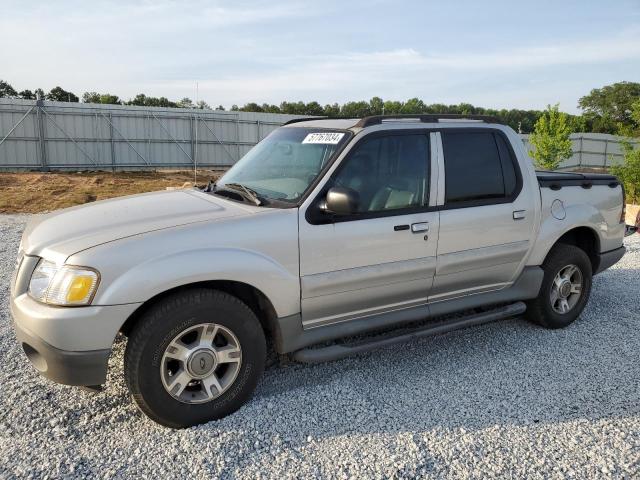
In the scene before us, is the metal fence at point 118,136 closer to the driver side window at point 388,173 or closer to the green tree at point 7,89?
the driver side window at point 388,173

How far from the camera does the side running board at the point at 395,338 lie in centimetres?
369

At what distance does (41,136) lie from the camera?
2341 cm

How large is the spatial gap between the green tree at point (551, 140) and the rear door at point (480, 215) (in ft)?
53.6

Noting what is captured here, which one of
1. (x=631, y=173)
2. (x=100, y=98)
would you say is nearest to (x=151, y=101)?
(x=100, y=98)

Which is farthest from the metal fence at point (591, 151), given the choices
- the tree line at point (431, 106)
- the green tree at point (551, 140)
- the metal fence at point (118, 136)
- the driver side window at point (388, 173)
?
the driver side window at point (388, 173)

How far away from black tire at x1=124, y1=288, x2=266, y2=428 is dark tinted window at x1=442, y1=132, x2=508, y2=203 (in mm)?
1898

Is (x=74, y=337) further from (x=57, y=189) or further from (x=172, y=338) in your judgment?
(x=57, y=189)

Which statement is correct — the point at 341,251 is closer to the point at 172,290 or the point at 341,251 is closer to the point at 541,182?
the point at 172,290

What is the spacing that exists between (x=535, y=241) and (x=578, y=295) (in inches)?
36.7

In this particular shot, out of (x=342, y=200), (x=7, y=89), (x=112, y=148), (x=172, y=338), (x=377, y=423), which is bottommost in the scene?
(x=377, y=423)

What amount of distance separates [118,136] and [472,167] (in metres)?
23.9

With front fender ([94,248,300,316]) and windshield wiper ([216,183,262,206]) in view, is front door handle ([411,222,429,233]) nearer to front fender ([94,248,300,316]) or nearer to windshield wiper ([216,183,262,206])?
front fender ([94,248,300,316])

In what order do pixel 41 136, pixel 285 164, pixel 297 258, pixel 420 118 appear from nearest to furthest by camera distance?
pixel 297 258 < pixel 285 164 < pixel 420 118 < pixel 41 136

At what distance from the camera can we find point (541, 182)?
Answer: 4.88 metres
